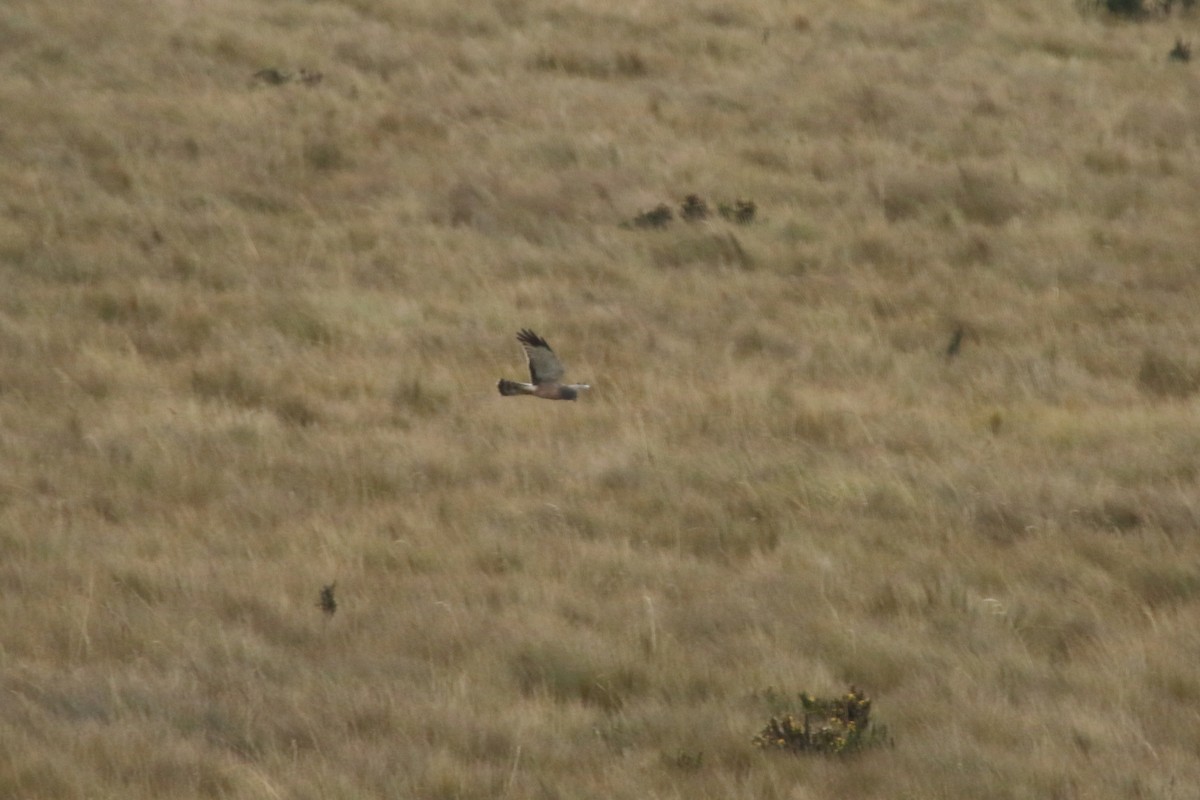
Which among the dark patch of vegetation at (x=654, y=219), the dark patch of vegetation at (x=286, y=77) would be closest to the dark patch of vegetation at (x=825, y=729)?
the dark patch of vegetation at (x=654, y=219)

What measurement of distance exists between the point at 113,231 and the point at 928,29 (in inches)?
365

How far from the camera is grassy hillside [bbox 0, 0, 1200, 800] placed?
500 cm

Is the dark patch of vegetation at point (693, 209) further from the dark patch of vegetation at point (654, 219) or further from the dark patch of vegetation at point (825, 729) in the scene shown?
the dark patch of vegetation at point (825, 729)

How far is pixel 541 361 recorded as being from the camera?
6961 millimetres

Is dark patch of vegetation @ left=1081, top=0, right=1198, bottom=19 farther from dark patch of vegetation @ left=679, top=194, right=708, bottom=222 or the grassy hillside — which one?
dark patch of vegetation @ left=679, top=194, right=708, bottom=222

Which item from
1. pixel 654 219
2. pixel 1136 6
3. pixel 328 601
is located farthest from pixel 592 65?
pixel 328 601

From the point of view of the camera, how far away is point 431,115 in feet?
44.9

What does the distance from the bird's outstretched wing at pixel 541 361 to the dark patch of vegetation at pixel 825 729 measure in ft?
6.94

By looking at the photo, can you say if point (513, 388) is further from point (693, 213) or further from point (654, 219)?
point (693, 213)

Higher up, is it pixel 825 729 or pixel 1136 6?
pixel 1136 6

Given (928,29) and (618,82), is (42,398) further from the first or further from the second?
(928,29)

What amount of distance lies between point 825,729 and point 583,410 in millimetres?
3647

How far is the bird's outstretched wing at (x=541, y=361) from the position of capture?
22.1 ft

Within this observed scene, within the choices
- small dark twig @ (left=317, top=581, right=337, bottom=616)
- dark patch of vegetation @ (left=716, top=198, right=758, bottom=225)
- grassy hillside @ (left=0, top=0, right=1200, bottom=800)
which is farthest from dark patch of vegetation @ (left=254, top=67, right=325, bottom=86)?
small dark twig @ (left=317, top=581, right=337, bottom=616)
